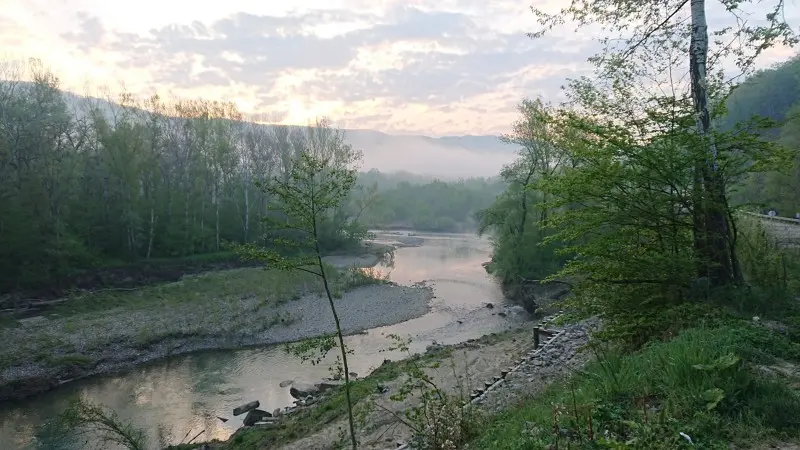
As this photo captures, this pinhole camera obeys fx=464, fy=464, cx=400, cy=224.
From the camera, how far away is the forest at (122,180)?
32406 mm

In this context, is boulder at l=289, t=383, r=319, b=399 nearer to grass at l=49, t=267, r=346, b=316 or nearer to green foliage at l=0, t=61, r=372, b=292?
green foliage at l=0, t=61, r=372, b=292

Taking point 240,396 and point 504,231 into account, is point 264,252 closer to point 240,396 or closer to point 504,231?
point 240,396

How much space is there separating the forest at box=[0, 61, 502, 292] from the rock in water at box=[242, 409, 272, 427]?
1255 centimetres

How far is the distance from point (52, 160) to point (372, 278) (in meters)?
26.5

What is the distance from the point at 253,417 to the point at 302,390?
7.76 feet

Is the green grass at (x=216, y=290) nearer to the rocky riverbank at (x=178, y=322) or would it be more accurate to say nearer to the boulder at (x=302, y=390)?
the rocky riverbank at (x=178, y=322)

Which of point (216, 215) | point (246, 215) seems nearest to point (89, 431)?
point (216, 215)

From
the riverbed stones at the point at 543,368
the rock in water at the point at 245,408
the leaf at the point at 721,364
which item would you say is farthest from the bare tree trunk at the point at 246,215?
the leaf at the point at 721,364

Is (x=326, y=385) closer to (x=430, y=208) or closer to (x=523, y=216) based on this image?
(x=523, y=216)

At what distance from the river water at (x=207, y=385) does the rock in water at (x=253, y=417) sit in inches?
27.5

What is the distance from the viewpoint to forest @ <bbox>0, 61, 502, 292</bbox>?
32.4m

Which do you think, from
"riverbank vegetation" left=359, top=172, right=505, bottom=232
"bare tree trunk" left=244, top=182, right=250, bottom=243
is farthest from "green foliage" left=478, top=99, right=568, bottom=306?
"riverbank vegetation" left=359, top=172, right=505, bottom=232

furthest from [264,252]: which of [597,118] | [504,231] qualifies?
[504,231]

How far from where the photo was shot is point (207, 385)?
18.5 metres
